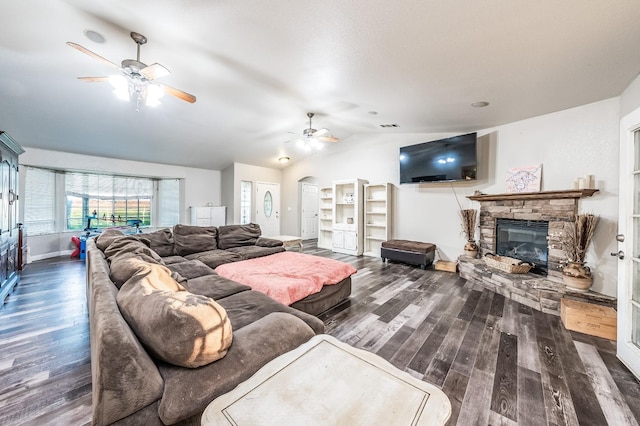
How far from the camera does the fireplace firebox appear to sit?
12.3 feet

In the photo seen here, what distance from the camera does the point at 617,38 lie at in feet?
6.64

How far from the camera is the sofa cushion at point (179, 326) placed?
97 centimetres

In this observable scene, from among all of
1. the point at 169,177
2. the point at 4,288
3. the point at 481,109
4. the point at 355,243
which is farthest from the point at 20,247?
the point at 481,109

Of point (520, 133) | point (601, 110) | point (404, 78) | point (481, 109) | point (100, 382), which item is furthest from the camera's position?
point (520, 133)

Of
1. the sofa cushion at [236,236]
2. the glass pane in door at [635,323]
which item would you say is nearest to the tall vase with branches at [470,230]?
the glass pane in door at [635,323]

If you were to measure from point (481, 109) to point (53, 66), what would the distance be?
18.4 ft

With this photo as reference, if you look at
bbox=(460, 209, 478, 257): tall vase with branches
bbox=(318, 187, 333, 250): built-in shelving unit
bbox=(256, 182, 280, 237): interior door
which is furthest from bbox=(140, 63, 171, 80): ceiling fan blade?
bbox=(256, 182, 280, 237): interior door

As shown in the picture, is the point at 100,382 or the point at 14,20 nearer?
the point at 100,382

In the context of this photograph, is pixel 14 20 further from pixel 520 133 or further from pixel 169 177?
pixel 520 133

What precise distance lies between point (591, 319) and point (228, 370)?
3.40 metres

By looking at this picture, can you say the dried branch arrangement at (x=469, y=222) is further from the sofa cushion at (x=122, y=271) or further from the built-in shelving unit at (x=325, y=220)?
the sofa cushion at (x=122, y=271)

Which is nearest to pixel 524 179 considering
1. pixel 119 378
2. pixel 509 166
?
pixel 509 166

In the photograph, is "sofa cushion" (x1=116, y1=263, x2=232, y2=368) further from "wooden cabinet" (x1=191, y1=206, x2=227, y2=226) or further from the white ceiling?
"wooden cabinet" (x1=191, y1=206, x2=227, y2=226)

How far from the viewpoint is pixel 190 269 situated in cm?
296
